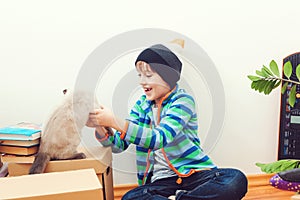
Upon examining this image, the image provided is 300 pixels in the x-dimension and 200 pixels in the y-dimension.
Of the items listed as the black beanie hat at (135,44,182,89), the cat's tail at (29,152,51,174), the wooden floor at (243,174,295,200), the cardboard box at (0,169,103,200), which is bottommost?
the wooden floor at (243,174,295,200)

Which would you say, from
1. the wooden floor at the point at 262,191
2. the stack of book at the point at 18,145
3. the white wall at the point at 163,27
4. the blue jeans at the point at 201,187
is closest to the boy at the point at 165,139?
the blue jeans at the point at 201,187

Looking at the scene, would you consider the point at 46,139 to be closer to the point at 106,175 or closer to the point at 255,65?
the point at 106,175

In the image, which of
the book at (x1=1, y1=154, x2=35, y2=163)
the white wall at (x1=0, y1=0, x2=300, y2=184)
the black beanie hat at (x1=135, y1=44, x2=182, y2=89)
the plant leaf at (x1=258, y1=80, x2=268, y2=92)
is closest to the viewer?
the plant leaf at (x1=258, y1=80, x2=268, y2=92)

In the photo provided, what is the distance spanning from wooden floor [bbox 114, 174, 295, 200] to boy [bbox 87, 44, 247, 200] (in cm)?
26

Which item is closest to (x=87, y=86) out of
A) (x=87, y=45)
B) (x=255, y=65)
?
(x=87, y=45)

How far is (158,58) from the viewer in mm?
898

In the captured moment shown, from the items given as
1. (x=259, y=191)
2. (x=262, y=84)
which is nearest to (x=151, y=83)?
(x=262, y=84)

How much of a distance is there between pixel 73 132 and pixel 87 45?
457mm

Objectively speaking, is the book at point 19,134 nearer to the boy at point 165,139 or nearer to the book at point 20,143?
the book at point 20,143

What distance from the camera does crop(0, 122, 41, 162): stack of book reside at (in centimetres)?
101

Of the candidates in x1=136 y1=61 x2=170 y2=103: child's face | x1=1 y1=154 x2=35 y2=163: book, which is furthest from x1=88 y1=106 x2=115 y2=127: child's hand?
x1=1 y1=154 x2=35 y2=163: book

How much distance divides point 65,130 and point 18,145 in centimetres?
16

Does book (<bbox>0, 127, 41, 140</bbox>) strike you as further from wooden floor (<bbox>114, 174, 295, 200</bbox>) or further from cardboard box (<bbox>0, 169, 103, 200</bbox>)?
wooden floor (<bbox>114, 174, 295, 200</bbox>)

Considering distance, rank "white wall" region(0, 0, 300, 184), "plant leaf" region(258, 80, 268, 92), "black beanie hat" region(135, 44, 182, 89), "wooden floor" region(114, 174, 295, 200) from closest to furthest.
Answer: "plant leaf" region(258, 80, 268, 92), "black beanie hat" region(135, 44, 182, 89), "white wall" region(0, 0, 300, 184), "wooden floor" region(114, 174, 295, 200)
